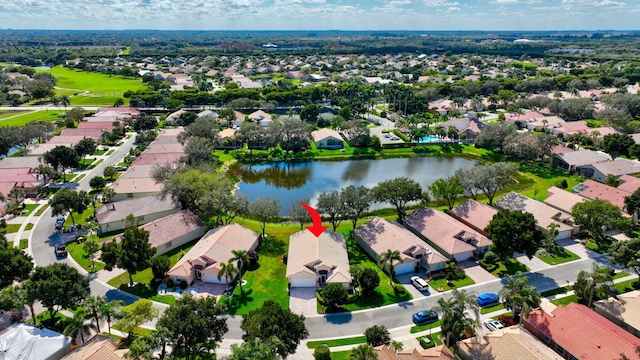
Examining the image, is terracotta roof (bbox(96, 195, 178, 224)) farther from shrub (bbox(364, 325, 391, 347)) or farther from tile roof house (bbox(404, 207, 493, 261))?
shrub (bbox(364, 325, 391, 347))

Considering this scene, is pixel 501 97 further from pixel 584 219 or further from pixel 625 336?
pixel 625 336

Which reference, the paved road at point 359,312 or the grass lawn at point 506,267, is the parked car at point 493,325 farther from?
the grass lawn at point 506,267

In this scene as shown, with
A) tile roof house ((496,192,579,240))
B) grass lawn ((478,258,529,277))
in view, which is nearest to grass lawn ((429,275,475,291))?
grass lawn ((478,258,529,277))

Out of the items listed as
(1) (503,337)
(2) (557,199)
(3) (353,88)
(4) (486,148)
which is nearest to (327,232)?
(1) (503,337)

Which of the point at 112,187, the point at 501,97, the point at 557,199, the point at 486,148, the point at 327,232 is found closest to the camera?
the point at 327,232

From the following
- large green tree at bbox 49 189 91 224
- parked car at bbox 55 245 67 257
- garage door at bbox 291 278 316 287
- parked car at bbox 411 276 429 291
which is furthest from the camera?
large green tree at bbox 49 189 91 224

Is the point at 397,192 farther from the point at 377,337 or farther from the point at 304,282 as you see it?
the point at 377,337

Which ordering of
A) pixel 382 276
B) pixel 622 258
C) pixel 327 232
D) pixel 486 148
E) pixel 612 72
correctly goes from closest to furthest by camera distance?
pixel 622 258 < pixel 382 276 < pixel 327 232 < pixel 486 148 < pixel 612 72
